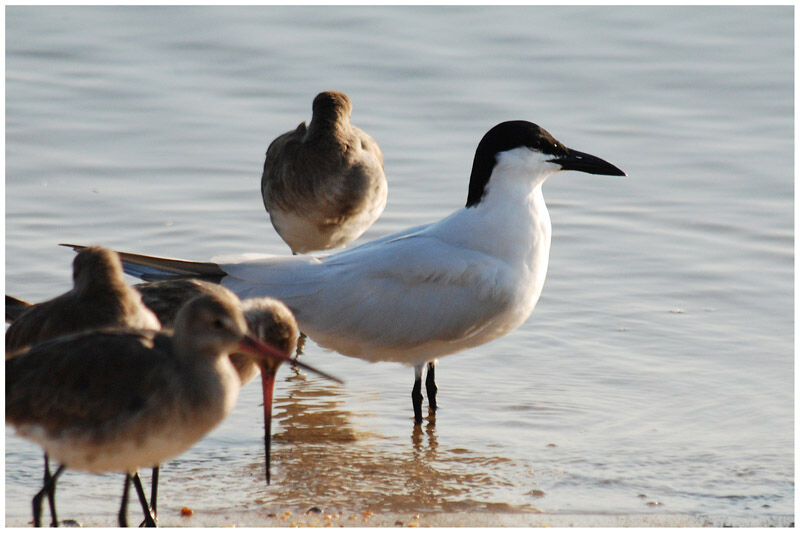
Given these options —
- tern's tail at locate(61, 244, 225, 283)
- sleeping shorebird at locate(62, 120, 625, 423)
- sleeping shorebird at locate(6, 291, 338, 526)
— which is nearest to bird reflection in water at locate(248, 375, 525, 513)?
sleeping shorebird at locate(62, 120, 625, 423)

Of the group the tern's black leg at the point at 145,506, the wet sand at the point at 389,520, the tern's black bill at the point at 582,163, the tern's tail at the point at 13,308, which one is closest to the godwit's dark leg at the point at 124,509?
the tern's black leg at the point at 145,506

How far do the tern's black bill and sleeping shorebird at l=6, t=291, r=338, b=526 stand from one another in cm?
250

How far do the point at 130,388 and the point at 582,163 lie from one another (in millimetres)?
2960

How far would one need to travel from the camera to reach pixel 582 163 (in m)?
6.39

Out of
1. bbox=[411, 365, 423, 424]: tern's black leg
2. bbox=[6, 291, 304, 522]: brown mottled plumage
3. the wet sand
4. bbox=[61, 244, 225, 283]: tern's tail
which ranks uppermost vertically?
bbox=[61, 244, 225, 283]: tern's tail

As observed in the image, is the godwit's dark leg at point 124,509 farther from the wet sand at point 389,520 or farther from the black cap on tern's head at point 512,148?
the black cap on tern's head at point 512,148

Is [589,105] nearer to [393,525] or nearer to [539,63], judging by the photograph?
[539,63]

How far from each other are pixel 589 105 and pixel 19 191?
4.64 meters

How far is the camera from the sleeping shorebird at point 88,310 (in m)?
4.74

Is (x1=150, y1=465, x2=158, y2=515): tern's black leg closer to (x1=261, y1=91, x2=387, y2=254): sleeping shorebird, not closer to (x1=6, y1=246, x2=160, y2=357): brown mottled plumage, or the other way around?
(x1=6, y1=246, x2=160, y2=357): brown mottled plumage

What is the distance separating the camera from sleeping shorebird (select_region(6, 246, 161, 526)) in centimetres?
474

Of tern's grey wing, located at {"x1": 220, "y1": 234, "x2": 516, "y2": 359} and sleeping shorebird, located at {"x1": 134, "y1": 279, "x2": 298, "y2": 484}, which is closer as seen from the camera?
sleeping shorebird, located at {"x1": 134, "y1": 279, "x2": 298, "y2": 484}

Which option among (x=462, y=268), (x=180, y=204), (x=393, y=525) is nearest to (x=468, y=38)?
(x=180, y=204)

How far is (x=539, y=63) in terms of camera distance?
11.9 m
